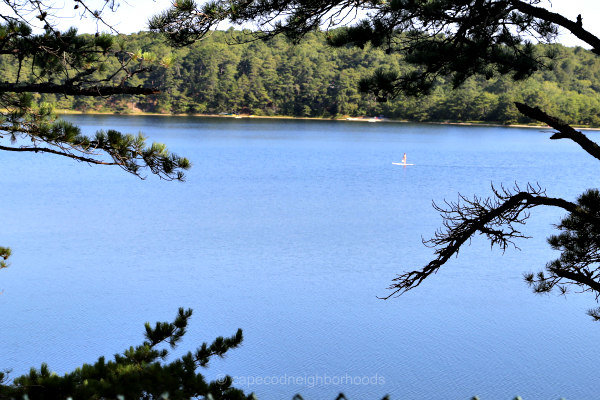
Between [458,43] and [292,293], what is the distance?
13.9ft

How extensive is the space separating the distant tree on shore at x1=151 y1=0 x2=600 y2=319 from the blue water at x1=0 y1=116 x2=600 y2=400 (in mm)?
1907

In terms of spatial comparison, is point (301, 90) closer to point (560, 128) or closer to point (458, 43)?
point (458, 43)

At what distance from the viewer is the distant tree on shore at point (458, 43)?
370cm

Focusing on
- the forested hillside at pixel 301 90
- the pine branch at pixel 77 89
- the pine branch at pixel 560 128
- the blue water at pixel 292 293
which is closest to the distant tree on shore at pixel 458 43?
the pine branch at pixel 560 128

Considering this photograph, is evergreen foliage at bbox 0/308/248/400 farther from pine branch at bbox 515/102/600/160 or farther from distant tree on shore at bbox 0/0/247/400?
pine branch at bbox 515/102/600/160

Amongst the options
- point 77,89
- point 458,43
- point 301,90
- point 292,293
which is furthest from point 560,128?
point 301,90

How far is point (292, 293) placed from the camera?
26.9ft

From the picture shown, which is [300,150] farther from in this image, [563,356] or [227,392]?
[227,392]

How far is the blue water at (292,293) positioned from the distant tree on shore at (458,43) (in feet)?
6.26

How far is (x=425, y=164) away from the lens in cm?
2453

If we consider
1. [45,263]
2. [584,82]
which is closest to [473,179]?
[45,263]

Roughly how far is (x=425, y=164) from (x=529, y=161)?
4.98m

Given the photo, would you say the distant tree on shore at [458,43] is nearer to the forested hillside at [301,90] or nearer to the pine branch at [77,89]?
the pine branch at [77,89]

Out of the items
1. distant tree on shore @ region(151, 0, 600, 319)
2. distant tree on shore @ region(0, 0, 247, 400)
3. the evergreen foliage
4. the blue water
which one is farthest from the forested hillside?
the evergreen foliage
